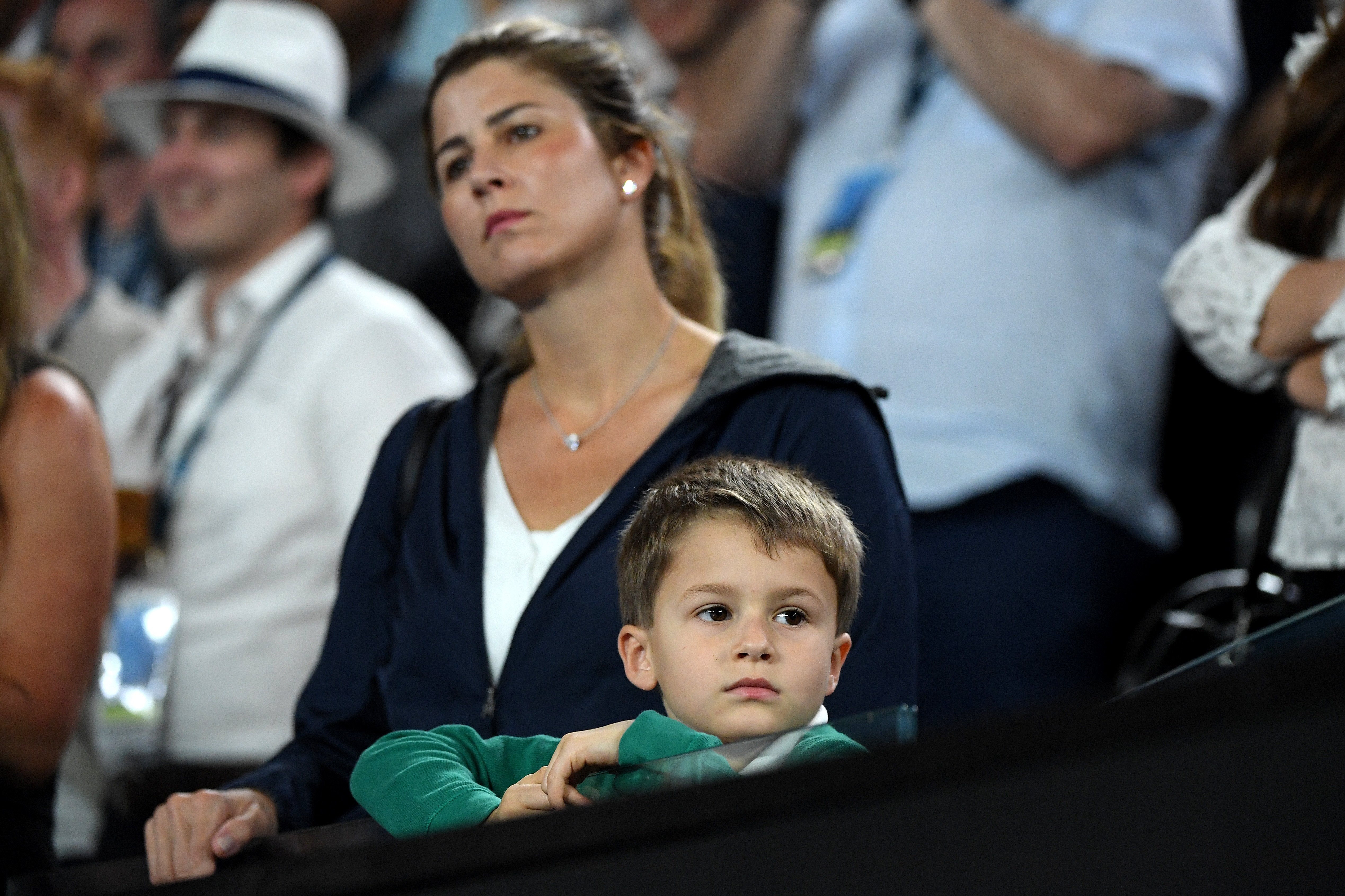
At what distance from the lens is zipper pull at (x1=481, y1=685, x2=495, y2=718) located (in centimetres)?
138

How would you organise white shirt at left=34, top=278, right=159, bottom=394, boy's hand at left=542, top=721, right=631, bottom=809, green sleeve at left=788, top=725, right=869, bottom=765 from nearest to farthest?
green sleeve at left=788, top=725, right=869, bottom=765 → boy's hand at left=542, top=721, right=631, bottom=809 → white shirt at left=34, top=278, right=159, bottom=394

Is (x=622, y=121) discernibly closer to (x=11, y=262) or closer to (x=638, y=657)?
(x=638, y=657)

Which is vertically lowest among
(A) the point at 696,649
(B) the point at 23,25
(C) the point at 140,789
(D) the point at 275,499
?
(C) the point at 140,789

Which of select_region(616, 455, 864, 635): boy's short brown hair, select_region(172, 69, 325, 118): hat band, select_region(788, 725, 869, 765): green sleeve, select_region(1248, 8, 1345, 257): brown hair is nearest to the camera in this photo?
select_region(788, 725, 869, 765): green sleeve

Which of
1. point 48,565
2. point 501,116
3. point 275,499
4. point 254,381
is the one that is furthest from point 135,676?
point 501,116

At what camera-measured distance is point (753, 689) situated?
107 centimetres

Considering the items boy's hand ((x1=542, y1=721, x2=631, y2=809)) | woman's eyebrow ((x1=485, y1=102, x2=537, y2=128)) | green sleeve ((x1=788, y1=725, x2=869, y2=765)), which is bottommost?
boy's hand ((x1=542, y1=721, x2=631, y2=809))

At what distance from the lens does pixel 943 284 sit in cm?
231

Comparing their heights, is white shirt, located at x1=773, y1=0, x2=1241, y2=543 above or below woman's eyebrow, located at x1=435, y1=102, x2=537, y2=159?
below

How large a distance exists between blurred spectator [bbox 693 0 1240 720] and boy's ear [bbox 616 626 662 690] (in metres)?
0.97

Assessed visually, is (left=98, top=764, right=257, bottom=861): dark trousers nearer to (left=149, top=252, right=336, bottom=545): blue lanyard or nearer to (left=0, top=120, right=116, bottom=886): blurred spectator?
(left=0, top=120, right=116, bottom=886): blurred spectator

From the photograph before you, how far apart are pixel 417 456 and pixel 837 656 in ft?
1.92

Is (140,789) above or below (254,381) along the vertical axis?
below

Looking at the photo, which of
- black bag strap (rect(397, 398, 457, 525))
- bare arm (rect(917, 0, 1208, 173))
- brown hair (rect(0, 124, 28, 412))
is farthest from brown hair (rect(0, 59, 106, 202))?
black bag strap (rect(397, 398, 457, 525))
